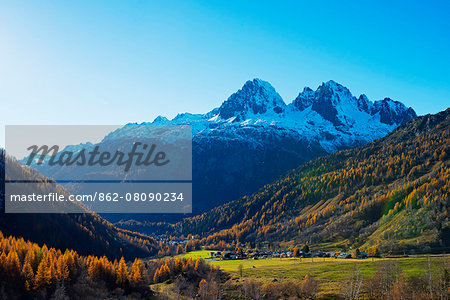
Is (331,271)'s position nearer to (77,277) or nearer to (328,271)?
(328,271)

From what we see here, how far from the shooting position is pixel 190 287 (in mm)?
156125

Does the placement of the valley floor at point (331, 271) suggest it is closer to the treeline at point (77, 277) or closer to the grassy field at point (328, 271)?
the grassy field at point (328, 271)

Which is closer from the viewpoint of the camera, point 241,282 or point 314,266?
point 241,282

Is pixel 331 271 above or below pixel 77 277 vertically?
below

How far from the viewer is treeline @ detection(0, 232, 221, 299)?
436 ft

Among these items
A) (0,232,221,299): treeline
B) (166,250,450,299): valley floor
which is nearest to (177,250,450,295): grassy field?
(166,250,450,299): valley floor

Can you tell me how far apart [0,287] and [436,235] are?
675 ft

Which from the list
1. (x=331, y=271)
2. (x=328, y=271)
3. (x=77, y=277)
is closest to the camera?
(x=77, y=277)

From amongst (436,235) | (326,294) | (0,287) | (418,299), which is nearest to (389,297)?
(418,299)

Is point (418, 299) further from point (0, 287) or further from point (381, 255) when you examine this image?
point (0, 287)

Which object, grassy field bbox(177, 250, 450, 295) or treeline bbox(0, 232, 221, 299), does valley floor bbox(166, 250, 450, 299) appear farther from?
treeline bbox(0, 232, 221, 299)

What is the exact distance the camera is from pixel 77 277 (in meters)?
150

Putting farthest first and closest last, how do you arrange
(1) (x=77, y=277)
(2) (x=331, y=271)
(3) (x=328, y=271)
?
(3) (x=328, y=271) < (2) (x=331, y=271) < (1) (x=77, y=277)

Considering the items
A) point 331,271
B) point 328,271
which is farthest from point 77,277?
point 331,271
